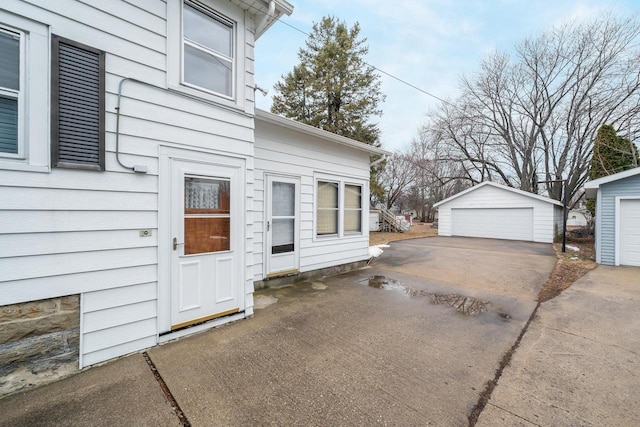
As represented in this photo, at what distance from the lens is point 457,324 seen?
356cm

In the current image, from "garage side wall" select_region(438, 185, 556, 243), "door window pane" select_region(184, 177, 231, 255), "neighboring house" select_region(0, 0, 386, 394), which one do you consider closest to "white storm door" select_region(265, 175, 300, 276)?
"neighboring house" select_region(0, 0, 386, 394)

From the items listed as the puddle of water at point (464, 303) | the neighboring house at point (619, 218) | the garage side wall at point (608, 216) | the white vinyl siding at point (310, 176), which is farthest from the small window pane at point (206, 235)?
the garage side wall at point (608, 216)

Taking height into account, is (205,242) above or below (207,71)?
below

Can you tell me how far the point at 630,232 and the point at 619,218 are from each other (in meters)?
0.44

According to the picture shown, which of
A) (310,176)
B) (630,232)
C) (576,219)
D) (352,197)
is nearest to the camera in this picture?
(310,176)

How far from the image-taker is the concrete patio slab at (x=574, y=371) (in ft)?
6.37

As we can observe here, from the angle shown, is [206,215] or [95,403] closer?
[95,403]

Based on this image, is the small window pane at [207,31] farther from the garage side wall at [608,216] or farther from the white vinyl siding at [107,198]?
the garage side wall at [608,216]

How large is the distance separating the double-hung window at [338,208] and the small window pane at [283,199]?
27.0 inches

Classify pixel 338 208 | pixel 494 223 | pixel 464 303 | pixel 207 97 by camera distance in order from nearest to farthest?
pixel 207 97 → pixel 464 303 → pixel 338 208 → pixel 494 223

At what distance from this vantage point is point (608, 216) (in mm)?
7617

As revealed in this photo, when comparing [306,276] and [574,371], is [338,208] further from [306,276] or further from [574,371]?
[574,371]

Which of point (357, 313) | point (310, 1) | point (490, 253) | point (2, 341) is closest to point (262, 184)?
point (357, 313)

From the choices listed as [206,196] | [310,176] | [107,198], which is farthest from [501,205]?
[107,198]
